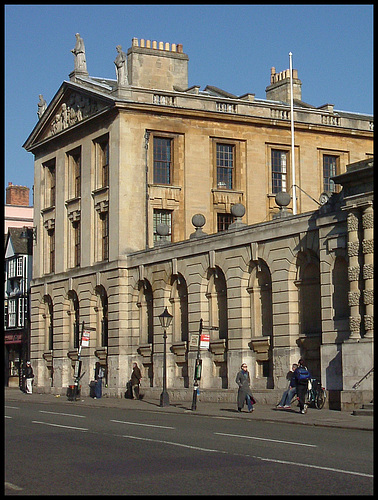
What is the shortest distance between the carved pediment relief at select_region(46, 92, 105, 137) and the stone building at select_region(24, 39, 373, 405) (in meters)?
0.12

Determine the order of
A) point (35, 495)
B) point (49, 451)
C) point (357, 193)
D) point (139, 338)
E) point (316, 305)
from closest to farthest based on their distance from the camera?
1. point (35, 495)
2. point (49, 451)
3. point (357, 193)
4. point (316, 305)
5. point (139, 338)

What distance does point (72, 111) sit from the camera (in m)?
51.5

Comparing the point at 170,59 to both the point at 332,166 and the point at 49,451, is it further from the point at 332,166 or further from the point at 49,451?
the point at 49,451

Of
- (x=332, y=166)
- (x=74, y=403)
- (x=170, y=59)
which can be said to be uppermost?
(x=170, y=59)

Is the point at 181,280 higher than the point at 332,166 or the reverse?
the reverse

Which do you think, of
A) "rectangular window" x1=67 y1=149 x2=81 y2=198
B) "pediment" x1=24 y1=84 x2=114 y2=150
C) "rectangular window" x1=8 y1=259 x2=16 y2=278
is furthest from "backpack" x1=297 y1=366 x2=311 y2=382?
"rectangular window" x1=8 y1=259 x2=16 y2=278

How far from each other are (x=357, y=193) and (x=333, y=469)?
17.4 m

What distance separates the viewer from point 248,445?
1839cm

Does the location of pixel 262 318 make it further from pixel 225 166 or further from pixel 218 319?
pixel 225 166

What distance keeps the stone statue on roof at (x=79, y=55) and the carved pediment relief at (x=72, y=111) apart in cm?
204

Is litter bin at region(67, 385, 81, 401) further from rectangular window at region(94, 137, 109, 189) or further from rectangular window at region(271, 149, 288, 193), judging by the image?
rectangular window at region(271, 149, 288, 193)

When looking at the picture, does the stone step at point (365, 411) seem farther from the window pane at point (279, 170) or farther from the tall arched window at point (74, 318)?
the tall arched window at point (74, 318)

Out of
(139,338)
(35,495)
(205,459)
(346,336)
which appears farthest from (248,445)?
(139,338)

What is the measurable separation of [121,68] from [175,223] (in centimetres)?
809
